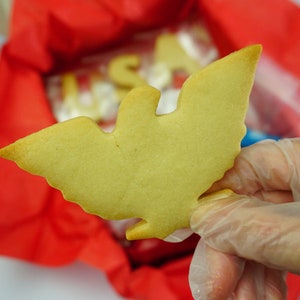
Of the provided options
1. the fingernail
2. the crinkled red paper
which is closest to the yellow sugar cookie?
the fingernail

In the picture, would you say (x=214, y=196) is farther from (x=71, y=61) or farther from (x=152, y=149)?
(x=71, y=61)

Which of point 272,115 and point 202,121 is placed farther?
point 272,115

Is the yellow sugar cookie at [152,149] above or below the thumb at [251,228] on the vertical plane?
above

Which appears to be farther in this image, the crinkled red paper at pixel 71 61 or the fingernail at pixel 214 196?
the crinkled red paper at pixel 71 61

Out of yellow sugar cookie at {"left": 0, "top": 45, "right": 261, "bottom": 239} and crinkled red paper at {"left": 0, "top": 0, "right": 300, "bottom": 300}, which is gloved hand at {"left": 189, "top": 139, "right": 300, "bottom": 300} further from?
crinkled red paper at {"left": 0, "top": 0, "right": 300, "bottom": 300}

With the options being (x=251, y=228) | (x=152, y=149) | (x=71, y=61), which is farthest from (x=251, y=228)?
(x=71, y=61)

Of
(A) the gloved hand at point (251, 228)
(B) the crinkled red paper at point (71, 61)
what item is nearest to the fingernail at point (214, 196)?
(A) the gloved hand at point (251, 228)

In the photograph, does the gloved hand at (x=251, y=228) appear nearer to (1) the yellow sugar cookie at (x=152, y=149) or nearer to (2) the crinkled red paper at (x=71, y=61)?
(1) the yellow sugar cookie at (x=152, y=149)

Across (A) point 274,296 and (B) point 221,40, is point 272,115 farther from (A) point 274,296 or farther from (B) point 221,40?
(A) point 274,296

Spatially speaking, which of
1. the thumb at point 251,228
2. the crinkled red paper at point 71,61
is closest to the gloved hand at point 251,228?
the thumb at point 251,228

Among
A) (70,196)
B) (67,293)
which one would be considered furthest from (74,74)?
(70,196)
